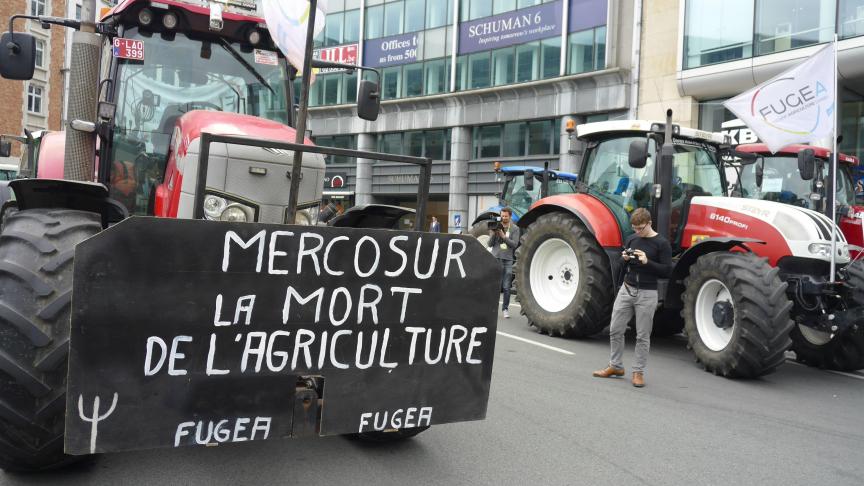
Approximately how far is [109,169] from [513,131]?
2372cm

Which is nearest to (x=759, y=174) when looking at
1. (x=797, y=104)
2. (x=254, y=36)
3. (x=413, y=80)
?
(x=797, y=104)

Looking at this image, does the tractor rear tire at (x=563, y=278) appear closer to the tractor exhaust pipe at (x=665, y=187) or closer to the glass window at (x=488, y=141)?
the tractor exhaust pipe at (x=665, y=187)

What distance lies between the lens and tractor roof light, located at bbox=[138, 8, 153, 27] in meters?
5.32

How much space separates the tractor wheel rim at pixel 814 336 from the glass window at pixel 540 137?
18.6 meters

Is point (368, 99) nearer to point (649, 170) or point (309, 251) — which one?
point (309, 251)

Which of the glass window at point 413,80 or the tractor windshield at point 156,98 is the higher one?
the glass window at point 413,80

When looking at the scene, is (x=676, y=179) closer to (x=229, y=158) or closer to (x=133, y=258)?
(x=229, y=158)

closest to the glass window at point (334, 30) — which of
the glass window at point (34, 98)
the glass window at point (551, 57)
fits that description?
the glass window at point (551, 57)

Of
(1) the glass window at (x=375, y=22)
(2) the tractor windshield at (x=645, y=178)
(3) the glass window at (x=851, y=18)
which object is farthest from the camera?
(1) the glass window at (x=375, y=22)

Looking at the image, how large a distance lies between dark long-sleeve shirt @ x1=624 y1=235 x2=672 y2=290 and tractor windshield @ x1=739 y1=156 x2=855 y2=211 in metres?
4.67

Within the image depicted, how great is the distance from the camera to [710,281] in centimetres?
776

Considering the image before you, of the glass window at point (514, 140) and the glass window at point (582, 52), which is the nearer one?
the glass window at point (582, 52)

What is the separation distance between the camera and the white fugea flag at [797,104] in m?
8.41

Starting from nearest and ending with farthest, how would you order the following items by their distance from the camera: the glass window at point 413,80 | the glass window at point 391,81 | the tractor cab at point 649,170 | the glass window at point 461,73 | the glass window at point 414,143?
the tractor cab at point 649,170 < the glass window at point 461,73 < the glass window at point 413,80 < the glass window at point 414,143 < the glass window at point 391,81
